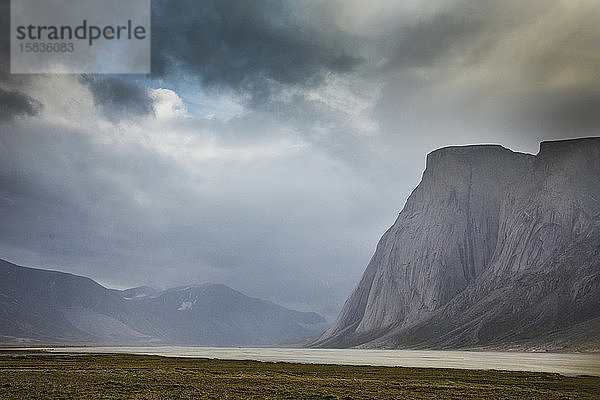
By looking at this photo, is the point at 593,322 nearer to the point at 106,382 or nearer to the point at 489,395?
the point at 489,395

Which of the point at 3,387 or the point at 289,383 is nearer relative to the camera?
the point at 3,387

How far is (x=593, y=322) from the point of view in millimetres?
184000

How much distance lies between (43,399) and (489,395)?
117ft

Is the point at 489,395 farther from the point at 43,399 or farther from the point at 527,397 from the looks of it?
the point at 43,399

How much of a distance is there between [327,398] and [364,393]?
519cm

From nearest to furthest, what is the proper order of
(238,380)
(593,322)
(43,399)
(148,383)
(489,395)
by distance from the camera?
(43,399) < (489,395) < (148,383) < (238,380) < (593,322)

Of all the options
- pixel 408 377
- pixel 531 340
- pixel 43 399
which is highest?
pixel 43 399

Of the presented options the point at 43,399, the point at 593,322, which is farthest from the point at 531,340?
the point at 43,399

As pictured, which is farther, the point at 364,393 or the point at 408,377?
the point at 408,377

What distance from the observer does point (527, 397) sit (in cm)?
4444

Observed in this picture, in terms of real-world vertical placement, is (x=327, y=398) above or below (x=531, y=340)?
above

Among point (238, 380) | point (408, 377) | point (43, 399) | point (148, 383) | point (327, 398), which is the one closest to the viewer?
point (43, 399)

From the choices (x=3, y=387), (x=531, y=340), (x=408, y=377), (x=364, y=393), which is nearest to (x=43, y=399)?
(x=3, y=387)

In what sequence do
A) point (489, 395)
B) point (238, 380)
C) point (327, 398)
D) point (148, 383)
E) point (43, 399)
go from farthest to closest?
1. point (238, 380)
2. point (148, 383)
3. point (489, 395)
4. point (327, 398)
5. point (43, 399)
